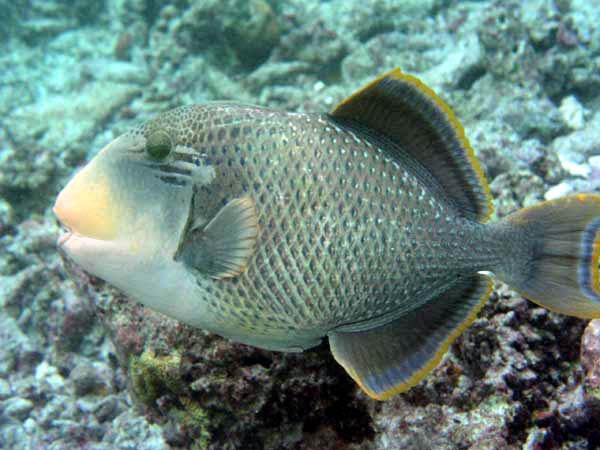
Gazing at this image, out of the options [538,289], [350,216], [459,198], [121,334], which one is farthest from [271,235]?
[121,334]

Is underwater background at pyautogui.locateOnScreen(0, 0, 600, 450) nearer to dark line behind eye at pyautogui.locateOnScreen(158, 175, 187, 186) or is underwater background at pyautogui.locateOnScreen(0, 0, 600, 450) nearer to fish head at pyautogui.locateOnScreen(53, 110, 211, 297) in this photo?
fish head at pyautogui.locateOnScreen(53, 110, 211, 297)

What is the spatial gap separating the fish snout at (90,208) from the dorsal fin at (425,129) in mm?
968

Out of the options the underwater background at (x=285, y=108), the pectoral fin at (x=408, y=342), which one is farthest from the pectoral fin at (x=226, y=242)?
the underwater background at (x=285, y=108)

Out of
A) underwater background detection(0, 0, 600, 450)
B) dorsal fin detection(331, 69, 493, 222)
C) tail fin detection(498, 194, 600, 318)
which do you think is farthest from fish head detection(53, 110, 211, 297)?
tail fin detection(498, 194, 600, 318)

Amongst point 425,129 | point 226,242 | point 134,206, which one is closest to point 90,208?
point 134,206

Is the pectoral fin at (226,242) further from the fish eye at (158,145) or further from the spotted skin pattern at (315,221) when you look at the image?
the fish eye at (158,145)

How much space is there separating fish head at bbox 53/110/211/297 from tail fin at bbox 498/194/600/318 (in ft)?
4.35

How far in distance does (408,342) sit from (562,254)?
27.8 inches

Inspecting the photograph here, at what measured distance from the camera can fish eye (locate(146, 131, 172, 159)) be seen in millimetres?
1711

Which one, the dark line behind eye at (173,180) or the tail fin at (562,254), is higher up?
the dark line behind eye at (173,180)

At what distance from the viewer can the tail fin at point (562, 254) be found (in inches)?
67.8

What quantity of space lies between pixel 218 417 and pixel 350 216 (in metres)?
1.41

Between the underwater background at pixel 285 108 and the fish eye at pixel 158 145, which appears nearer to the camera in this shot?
the fish eye at pixel 158 145

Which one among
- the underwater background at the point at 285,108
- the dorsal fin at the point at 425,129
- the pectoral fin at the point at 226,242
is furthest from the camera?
the underwater background at the point at 285,108
